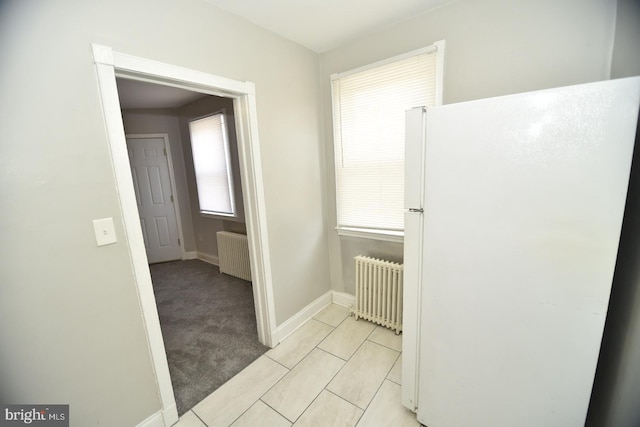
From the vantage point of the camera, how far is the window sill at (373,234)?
217cm

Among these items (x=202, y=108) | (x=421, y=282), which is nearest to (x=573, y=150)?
(x=421, y=282)

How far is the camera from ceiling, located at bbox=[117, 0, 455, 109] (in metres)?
1.61

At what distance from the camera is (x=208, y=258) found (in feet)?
14.4

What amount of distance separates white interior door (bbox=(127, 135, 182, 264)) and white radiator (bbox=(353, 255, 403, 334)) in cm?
375

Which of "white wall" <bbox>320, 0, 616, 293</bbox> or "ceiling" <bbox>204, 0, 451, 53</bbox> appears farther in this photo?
"ceiling" <bbox>204, 0, 451, 53</bbox>

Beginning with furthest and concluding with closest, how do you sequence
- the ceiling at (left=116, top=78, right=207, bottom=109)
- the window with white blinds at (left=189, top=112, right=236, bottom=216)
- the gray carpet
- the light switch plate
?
the window with white blinds at (left=189, top=112, right=236, bottom=216)
the ceiling at (left=116, top=78, right=207, bottom=109)
the gray carpet
the light switch plate

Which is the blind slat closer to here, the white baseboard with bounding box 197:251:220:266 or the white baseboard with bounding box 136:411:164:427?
the white baseboard with bounding box 136:411:164:427

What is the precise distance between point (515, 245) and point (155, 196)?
4962mm

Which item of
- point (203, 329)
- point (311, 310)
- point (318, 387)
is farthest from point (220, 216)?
point (318, 387)

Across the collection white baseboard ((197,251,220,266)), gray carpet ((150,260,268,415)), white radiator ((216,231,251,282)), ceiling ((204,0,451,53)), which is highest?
ceiling ((204,0,451,53))

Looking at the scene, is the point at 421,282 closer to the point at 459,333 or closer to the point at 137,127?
the point at 459,333

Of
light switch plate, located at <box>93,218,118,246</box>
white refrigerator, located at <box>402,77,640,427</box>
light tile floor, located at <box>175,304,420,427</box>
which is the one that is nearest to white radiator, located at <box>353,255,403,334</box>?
light tile floor, located at <box>175,304,420,427</box>

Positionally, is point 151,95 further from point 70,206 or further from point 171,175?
point 70,206

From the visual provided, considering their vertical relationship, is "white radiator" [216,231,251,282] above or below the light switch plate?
below
